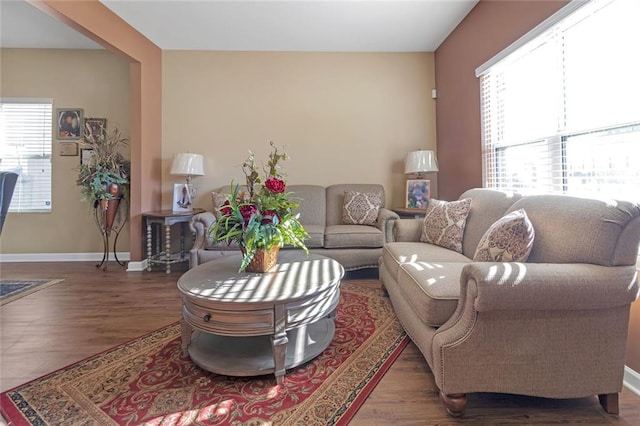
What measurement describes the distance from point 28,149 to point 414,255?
16.9 ft

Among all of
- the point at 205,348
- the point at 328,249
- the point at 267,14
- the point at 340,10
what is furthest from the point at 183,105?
the point at 205,348

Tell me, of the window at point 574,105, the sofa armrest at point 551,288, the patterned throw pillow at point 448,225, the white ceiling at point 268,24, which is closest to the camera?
the sofa armrest at point 551,288

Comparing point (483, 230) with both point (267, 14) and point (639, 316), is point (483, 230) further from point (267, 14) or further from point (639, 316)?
point (267, 14)

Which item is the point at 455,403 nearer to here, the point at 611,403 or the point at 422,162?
the point at 611,403

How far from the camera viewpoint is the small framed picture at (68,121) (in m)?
3.90

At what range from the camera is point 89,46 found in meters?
3.82

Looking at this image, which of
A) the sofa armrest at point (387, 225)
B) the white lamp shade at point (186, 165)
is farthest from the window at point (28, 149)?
the sofa armrest at point (387, 225)

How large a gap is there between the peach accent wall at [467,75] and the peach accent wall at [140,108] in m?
3.75

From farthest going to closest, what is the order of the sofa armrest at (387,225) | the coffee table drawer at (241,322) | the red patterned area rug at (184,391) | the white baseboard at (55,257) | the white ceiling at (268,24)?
the white baseboard at (55,257) → the sofa armrest at (387,225) → the white ceiling at (268,24) → the coffee table drawer at (241,322) → the red patterned area rug at (184,391)

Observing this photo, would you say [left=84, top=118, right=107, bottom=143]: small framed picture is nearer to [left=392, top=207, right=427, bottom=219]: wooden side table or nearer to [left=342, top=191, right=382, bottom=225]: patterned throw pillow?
[left=342, top=191, right=382, bottom=225]: patterned throw pillow

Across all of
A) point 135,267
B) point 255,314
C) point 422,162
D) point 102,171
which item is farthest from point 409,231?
point 102,171

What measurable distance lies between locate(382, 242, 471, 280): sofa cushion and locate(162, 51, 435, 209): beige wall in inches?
71.8

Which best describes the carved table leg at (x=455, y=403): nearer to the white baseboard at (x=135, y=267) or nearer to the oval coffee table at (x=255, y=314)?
the oval coffee table at (x=255, y=314)

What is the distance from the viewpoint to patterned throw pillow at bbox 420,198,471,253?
7.43 ft
